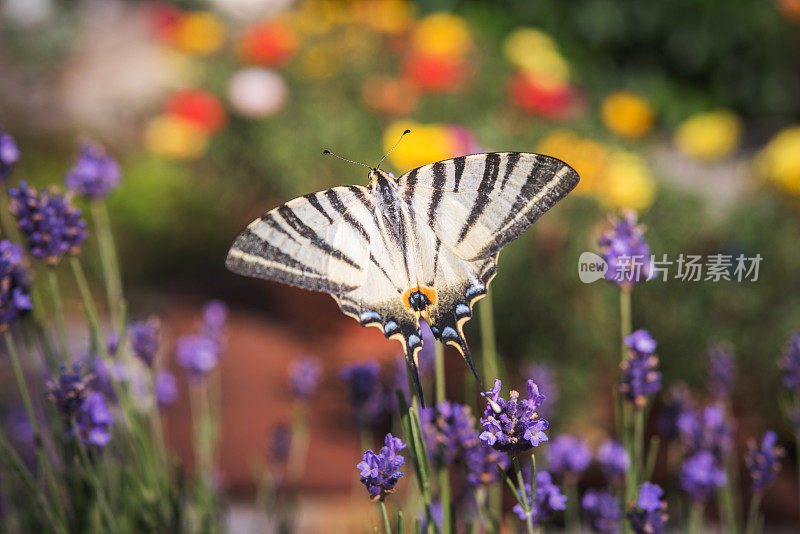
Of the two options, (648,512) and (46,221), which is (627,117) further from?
(46,221)

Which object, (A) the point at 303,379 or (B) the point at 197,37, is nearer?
(A) the point at 303,379

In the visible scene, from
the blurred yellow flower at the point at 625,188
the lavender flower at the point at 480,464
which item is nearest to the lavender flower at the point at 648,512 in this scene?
the lavender flower at the point at 480,464

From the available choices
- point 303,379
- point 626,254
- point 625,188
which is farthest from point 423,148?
point 626,254

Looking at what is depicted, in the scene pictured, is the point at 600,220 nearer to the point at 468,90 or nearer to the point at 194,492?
the point at 468,90

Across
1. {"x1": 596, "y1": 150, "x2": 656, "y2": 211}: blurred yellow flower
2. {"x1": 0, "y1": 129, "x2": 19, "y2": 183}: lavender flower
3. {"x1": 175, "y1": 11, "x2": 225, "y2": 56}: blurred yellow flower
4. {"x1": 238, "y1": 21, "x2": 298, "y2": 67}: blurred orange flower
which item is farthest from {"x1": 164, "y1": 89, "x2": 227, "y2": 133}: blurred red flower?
{"x1": 0, "y1": 129, "x2": 19, "y2": 183}: lavender flower

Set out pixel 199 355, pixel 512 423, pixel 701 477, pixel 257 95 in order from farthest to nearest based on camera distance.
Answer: pixel 257 95 < pixel 199 355 < pixel 701 477 < pixel 512 423

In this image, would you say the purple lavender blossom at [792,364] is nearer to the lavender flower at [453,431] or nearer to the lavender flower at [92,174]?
the lavender flower at [453,431]
